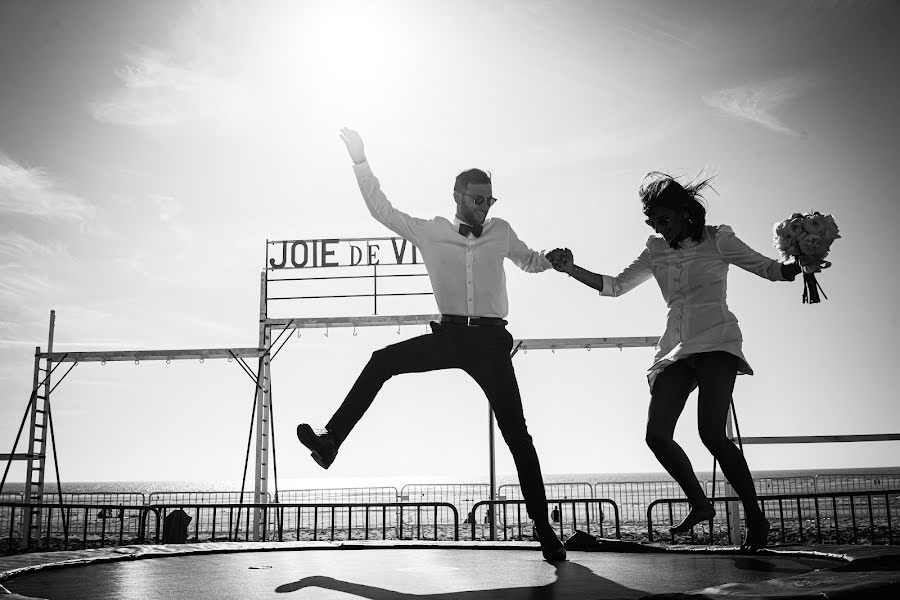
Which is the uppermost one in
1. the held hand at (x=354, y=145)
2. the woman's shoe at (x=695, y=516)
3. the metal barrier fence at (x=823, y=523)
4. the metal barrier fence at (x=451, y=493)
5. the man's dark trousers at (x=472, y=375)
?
the held hand at (x=354, y=145)

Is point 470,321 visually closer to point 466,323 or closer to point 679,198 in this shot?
point 466,323

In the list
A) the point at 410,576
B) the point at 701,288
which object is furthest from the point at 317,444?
the point at 701,288

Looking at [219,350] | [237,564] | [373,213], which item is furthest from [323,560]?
[219,350]

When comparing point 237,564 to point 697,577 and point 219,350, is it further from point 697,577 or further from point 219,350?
point 219,350

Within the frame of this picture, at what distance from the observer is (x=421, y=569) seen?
3125 mm

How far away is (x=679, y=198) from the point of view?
3.46 m

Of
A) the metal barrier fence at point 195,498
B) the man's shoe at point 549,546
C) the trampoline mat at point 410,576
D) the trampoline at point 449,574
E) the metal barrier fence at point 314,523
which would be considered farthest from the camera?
the metal barrier fence at point 195,498

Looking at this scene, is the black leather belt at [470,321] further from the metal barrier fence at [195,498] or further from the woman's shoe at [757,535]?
the metal barrier fence at [195,498]

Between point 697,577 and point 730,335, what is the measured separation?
1.13 m

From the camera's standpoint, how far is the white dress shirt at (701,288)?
3.33m

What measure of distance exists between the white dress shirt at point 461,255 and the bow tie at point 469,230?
0.05ft

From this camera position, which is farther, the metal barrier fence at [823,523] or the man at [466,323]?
the metal barrier fence at [823,523]

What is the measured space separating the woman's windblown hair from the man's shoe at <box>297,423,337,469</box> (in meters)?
1.72

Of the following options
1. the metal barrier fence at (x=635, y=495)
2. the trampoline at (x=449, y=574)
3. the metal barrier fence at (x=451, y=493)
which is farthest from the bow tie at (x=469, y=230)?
the metal barrier fence at (x=635, y=495)
